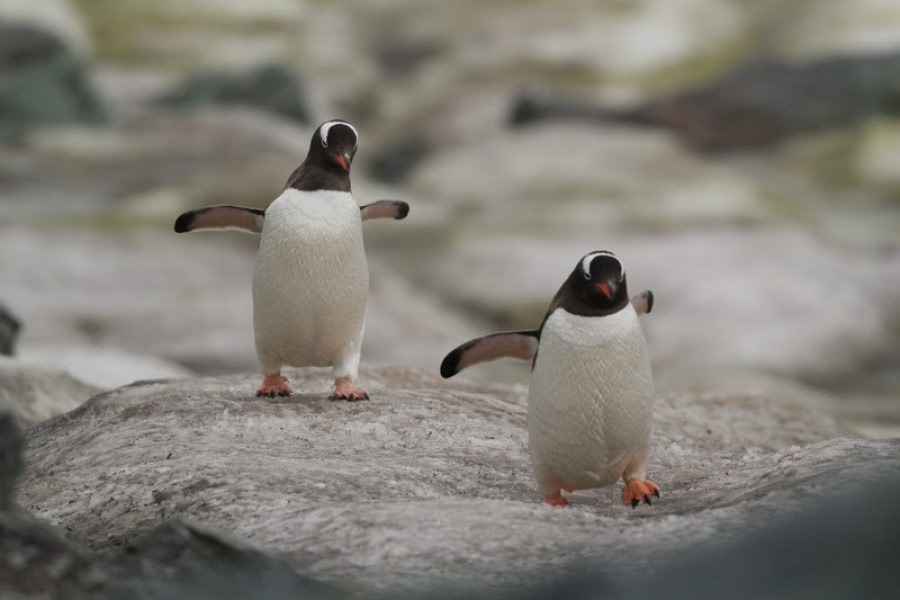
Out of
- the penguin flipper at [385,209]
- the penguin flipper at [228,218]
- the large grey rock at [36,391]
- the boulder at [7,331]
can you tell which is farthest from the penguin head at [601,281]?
the boulder at [7,331]

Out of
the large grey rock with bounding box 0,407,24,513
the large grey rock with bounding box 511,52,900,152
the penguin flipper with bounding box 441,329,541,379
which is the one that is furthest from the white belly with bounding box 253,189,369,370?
the large grey rock with bounding box 511,52,900,152

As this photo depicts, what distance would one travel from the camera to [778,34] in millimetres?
35938

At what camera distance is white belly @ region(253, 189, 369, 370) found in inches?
280

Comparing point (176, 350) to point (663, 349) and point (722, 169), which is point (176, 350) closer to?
point (663, 349)

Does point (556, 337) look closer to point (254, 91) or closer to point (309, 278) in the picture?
point (309, 278)

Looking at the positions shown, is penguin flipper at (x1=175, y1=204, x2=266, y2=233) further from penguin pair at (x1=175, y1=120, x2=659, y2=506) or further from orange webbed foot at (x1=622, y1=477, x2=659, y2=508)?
orange webbed foot at (x1=622, y1=477, x2=659, y2=508)

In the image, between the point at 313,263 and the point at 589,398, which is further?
the point at 313,263

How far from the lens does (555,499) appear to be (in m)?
5.86

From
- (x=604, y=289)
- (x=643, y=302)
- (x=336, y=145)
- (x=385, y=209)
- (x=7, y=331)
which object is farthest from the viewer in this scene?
(x=7, y=331)

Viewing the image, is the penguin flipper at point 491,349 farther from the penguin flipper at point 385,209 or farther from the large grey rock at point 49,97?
the large grey rock at point 49,97

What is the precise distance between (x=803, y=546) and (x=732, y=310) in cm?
1362

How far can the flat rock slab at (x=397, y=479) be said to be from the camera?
15.3 ft

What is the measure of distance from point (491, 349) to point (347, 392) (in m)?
1.44

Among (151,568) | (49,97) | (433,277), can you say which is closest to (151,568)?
(151,568)
